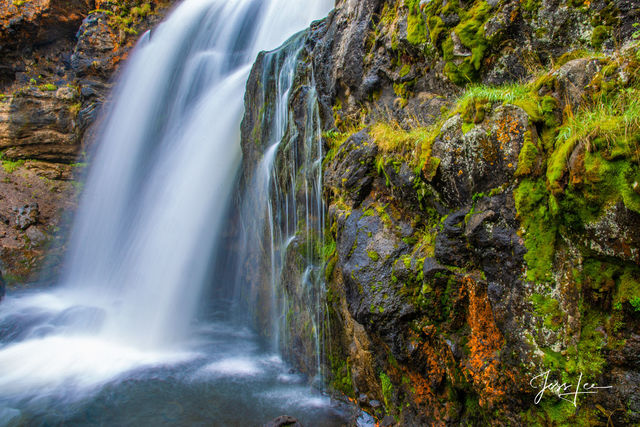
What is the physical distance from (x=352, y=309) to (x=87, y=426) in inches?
164

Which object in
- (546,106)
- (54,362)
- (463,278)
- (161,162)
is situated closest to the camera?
(546,106)

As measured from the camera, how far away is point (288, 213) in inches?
264

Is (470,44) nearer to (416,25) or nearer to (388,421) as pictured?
(416,25)

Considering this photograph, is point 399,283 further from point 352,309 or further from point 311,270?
point 311,270

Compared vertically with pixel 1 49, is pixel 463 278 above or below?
below

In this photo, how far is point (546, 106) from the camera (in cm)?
281

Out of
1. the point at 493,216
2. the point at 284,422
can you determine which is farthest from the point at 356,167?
the point at 284,422

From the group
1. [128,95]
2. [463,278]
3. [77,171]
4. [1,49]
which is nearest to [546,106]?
[463,278]

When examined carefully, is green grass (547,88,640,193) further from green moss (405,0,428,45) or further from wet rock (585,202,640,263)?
green moss (405,0,428,45)

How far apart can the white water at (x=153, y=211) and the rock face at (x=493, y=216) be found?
12.4ft

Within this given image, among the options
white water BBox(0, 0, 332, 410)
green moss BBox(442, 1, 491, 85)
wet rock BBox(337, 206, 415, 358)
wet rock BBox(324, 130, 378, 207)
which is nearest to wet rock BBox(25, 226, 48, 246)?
white water BBox(0, 0, 332, 410)
